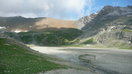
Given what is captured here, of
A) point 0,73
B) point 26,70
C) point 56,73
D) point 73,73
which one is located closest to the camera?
point 0,73

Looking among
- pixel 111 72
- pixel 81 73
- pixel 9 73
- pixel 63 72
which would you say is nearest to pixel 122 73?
pixel 111 72

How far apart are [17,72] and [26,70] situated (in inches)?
106

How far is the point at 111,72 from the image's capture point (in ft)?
186

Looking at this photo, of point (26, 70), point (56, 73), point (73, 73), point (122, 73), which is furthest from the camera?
point (122, 73)

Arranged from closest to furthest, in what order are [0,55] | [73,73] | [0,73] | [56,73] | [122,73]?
[0,73]
[56,73]
[73,73]
[0,55]
[122,73]

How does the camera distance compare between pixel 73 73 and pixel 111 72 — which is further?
pixel 111 72

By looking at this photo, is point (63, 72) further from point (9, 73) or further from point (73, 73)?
point (9, 73)

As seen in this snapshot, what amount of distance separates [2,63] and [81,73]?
16514mm

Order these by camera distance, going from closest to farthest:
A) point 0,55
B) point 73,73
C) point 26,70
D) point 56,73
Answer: point 26,70 < point 56,73 < point 73,73 < point 0,55

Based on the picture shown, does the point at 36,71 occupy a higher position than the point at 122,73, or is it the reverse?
the point at 36,71

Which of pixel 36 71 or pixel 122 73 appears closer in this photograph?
pixel 36 71

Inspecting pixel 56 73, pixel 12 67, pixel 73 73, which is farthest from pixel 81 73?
pixel 12 67

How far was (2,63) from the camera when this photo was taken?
40.5 m

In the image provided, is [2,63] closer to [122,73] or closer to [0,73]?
[0,73]
